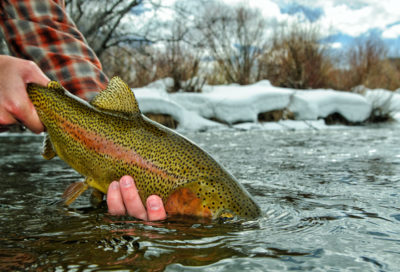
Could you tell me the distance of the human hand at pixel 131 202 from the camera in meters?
1.83

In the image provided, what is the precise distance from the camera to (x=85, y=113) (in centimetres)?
208

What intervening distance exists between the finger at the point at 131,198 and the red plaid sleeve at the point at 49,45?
933 millimetres

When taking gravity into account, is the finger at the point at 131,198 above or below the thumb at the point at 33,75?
below

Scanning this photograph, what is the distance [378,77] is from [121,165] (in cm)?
1790

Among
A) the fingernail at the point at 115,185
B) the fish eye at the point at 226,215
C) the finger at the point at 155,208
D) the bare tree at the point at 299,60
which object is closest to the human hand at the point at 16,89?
the fingernail at the point at 115,185

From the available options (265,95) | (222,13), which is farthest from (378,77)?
(265,95)

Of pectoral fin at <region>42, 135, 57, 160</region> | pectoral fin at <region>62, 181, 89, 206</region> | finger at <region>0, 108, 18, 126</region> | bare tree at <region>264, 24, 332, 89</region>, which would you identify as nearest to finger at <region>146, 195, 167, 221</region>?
pectoral fin at <region>62, 181, 89, 206</region>

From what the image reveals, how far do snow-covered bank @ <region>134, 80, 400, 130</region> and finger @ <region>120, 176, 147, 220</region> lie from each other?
794 centimetres

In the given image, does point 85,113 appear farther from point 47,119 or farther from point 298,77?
point 298,77

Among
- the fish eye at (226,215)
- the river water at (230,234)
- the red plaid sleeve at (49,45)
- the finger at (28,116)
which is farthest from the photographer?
the red plaid sleeve at (49,45)

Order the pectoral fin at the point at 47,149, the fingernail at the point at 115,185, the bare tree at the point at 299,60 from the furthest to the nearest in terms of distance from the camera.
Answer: the bare tree at the point at 299,60
the pectoral fin at the point at 47,149
the fingernail at the point at 115,185

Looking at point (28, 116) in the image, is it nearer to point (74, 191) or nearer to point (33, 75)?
point (33, 75)

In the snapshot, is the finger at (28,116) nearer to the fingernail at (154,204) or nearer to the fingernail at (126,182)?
the fingernail at (126,182)

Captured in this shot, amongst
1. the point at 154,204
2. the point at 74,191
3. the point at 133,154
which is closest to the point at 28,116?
the point at 74,191
